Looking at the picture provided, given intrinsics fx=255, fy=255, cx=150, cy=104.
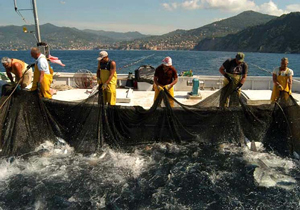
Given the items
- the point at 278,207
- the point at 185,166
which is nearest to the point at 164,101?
the point at 185,166

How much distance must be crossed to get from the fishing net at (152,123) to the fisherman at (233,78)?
0.08 m

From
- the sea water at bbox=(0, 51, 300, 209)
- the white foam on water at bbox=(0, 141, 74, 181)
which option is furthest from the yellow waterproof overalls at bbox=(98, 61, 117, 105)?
the white foam on water at bbox=(0, 141, 74, 181)

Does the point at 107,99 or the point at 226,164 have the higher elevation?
the point at 107,99

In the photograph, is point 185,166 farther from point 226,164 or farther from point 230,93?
point 230,93

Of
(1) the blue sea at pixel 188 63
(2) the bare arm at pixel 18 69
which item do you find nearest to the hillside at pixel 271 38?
(1) the blue sea at pixel 188 63

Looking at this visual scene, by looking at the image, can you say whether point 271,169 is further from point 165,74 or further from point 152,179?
point 165,74

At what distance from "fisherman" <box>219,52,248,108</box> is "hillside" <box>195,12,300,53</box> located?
121747mm

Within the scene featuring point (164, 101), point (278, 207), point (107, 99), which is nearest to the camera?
point (278, 207)

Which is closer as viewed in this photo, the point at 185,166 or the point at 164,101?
the point at 185,166

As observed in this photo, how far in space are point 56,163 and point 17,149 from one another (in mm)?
957

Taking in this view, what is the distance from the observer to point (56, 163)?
5641 mm

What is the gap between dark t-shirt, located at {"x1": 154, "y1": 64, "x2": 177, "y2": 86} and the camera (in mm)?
7016

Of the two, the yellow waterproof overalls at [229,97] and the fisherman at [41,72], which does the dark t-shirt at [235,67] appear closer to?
the yellow waterproof overalls at [229,97]

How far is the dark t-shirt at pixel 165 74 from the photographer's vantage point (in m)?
7.02
